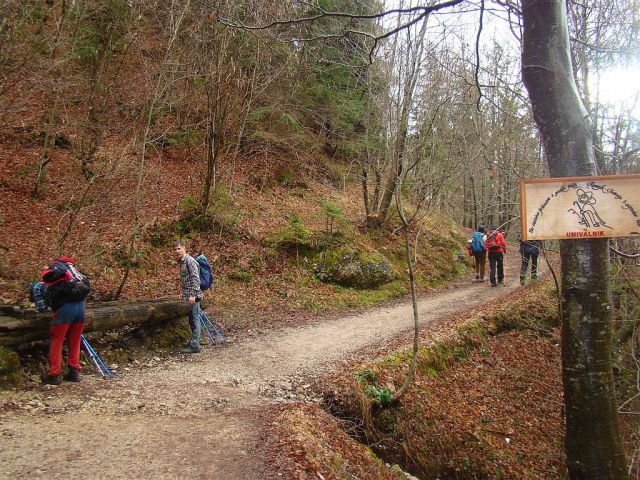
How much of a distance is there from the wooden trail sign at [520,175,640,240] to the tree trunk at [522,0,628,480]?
13cm

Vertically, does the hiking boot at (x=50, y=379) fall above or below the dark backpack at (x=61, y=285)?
below

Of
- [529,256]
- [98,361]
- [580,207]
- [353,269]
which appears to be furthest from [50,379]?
[529,256]

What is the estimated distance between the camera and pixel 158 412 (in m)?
4.87

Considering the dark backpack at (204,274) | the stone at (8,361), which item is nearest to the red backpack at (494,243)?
the dark backpack at (204,274)

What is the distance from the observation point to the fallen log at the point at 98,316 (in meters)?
5.25

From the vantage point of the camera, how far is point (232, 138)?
41.1 ft

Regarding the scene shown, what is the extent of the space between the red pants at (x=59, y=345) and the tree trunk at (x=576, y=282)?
19.0 ft

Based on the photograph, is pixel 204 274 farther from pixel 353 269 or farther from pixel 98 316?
pixel 353 269

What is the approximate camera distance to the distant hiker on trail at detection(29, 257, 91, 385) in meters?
5.20

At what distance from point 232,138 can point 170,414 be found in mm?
9401

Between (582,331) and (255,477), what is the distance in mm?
3070

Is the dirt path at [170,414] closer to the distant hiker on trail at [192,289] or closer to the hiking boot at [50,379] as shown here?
the hiking boot at [50,379]

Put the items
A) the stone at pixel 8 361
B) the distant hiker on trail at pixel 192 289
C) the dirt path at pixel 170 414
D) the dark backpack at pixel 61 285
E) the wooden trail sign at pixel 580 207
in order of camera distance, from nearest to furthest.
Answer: the wooden trail sign at pixel 580 207, the dirt path at pixel 170 414, the stone at pixel 8 361, the dark backpack at pixel 61 285, the distant hiker on trail at pixel 192 289

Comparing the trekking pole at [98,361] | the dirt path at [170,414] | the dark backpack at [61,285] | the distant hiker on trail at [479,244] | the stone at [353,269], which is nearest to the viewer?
the dirt path at [170,414]
